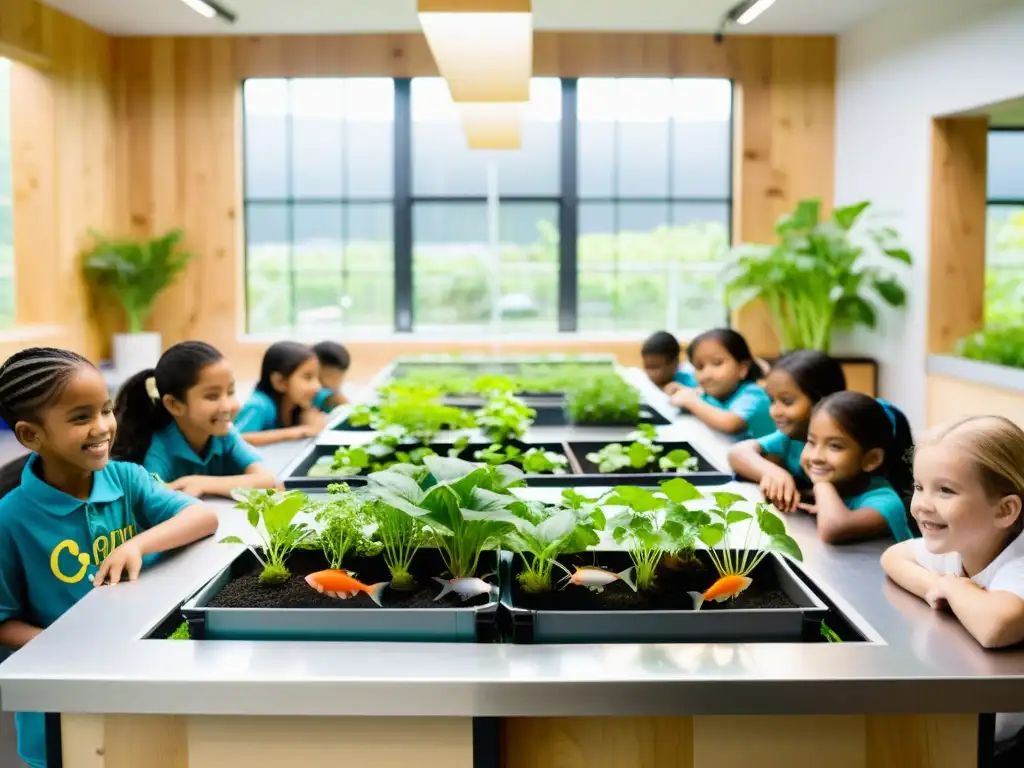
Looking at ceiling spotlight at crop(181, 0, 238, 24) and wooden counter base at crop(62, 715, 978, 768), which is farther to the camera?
ceiling spotlight at crop(181, 0, 238, 24)

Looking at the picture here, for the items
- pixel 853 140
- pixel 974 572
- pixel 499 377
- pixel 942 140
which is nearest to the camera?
pixel 974 572

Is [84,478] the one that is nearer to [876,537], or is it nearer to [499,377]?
[876,537]

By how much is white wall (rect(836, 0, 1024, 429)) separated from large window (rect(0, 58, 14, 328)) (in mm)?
5626

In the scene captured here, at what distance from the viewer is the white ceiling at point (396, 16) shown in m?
6.69

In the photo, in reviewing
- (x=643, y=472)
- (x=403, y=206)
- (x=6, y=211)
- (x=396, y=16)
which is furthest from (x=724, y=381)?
(x=6, y=211)

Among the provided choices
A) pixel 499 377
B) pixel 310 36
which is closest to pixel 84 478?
pixel 499 377

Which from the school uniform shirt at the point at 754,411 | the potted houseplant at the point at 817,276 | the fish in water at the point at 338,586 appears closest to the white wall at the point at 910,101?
the potted houseplant at the point at 817,276

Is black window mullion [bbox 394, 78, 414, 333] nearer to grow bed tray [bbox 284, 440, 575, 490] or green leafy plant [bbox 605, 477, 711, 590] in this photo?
grow bed tray [bbox 284, 440, 575, 490]

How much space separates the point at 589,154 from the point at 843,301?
223 cm

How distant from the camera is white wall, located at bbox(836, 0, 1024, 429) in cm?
554

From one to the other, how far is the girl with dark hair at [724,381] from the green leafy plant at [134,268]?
430 centimetres


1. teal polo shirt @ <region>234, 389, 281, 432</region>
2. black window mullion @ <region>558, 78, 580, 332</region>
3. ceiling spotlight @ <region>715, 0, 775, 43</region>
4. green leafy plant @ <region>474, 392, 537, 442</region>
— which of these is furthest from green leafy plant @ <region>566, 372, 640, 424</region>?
black window mullion @ <region>558, 78, 580, 332</region>

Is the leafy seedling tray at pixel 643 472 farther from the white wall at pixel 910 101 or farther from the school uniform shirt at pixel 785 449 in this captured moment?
the white wall at pixel 910 101

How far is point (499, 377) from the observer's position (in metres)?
4.30
